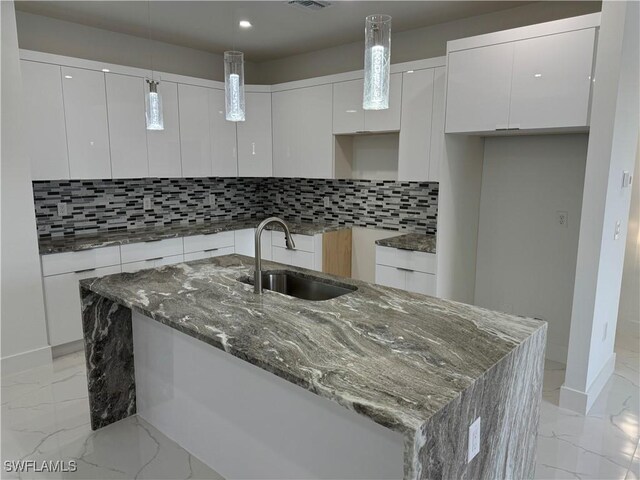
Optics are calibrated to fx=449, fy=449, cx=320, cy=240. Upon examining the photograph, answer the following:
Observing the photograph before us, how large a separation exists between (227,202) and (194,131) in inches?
41.7

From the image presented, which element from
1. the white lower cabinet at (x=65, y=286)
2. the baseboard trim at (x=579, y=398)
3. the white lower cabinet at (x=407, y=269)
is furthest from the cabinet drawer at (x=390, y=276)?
the white lower cabinet at (x=65, y=286)

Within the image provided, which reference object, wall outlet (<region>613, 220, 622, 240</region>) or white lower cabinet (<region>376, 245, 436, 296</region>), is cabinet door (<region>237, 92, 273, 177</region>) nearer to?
white lower cabinet (<region>376, 245, 436, 296</region>)

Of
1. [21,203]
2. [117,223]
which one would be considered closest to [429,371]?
[21,203]

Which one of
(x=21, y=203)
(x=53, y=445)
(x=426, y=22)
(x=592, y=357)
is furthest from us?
(x=426, y=22)

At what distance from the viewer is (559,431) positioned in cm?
261

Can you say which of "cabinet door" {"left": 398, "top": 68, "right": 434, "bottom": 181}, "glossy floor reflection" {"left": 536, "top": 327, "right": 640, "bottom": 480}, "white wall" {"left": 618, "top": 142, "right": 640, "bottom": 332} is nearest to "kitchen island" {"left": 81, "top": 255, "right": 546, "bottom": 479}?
"glossy floor reflection" {"left": 536, "top": 327, "right": 640, "bottom": 480}

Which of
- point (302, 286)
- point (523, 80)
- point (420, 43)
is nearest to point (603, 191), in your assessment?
point (523, 80)

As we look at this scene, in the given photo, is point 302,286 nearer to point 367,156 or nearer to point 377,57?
point 377,57

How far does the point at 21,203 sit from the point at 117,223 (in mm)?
1203

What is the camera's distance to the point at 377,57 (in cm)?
179

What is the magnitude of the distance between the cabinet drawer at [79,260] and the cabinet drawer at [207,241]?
2.18ft

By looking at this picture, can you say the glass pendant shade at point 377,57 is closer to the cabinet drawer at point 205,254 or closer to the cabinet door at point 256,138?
the cabinet drawer at point 205,254

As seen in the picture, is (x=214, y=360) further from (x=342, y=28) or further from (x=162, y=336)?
(x=342, y=28)

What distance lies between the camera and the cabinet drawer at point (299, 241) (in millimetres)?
4320
